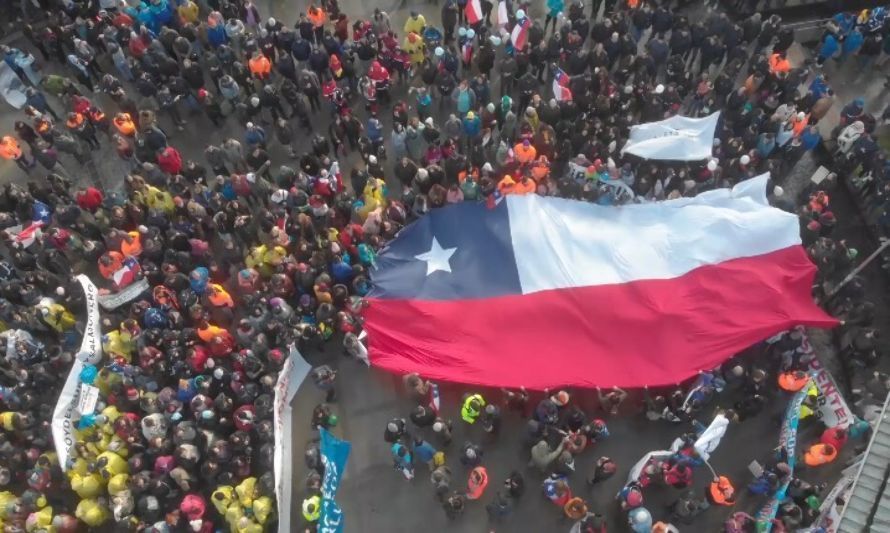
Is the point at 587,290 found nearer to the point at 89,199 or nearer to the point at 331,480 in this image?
the point at 331,480

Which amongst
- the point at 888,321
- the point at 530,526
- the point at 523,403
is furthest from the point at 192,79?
the point at 888,321

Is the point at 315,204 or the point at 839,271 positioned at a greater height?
the point at 315,204

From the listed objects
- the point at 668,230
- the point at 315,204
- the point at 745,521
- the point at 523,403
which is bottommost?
the point at 745,521

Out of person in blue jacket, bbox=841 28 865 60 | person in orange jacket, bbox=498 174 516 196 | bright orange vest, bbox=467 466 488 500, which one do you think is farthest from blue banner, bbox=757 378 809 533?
person in blue jacket, bbox=841 28 865 60

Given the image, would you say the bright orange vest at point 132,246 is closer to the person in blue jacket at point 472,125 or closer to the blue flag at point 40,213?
the blue flag at point 40,213

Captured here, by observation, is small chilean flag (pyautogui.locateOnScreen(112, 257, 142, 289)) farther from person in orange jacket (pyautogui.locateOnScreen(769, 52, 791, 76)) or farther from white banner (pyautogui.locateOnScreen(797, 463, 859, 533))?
person in orange jacket (pyautogui.locateOnScreen(769, 52, 791, 76))

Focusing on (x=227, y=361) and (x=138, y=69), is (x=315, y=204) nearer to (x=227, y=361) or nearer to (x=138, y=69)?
(x=227, y=361)
